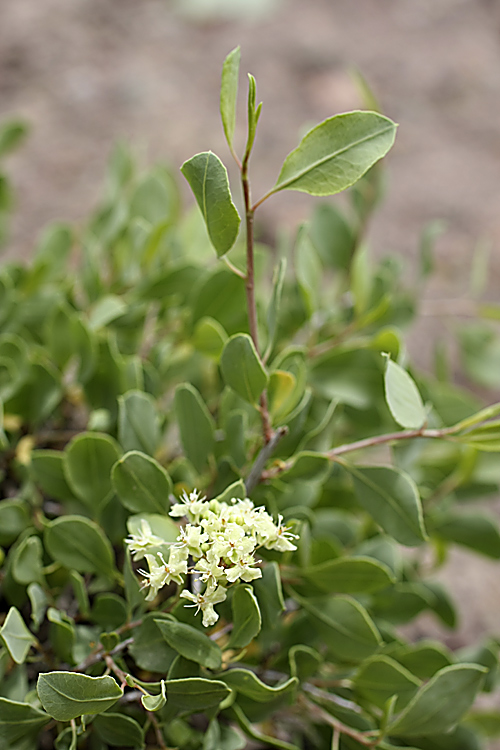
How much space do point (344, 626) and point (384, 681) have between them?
5cm

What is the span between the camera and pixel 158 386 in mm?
536

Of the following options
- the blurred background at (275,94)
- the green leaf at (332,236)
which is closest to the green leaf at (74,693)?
the green leaf at (332,236)

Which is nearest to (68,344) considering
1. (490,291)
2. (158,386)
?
(158,386)

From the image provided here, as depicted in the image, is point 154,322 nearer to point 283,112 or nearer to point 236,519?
point 236,519

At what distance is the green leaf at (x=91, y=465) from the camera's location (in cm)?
44

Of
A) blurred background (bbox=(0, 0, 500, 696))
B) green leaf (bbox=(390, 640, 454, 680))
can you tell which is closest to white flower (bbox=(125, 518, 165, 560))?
green leaf (bbox=(390, 640, 454, 680))

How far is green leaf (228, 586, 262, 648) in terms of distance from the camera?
1.12 feet

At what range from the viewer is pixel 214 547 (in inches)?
12.4

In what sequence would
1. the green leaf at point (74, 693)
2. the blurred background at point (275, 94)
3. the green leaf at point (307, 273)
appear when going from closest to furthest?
1. the green leaf at point (74, 693)
2. the green leaf at point (307, 273)
3. the blurred background at point (275, 94)

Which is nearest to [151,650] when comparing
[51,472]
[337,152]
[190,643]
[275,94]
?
[190,643]

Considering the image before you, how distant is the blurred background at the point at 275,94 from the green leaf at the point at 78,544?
0.77 metres

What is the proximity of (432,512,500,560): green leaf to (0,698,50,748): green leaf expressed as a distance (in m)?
0.32

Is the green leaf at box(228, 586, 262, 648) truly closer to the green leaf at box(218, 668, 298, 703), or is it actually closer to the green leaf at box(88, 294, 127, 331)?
the green leaf at box(218, 668, 298, 703)

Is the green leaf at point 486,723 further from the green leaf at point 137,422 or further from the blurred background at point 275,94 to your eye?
the blurred background at point 275,94
